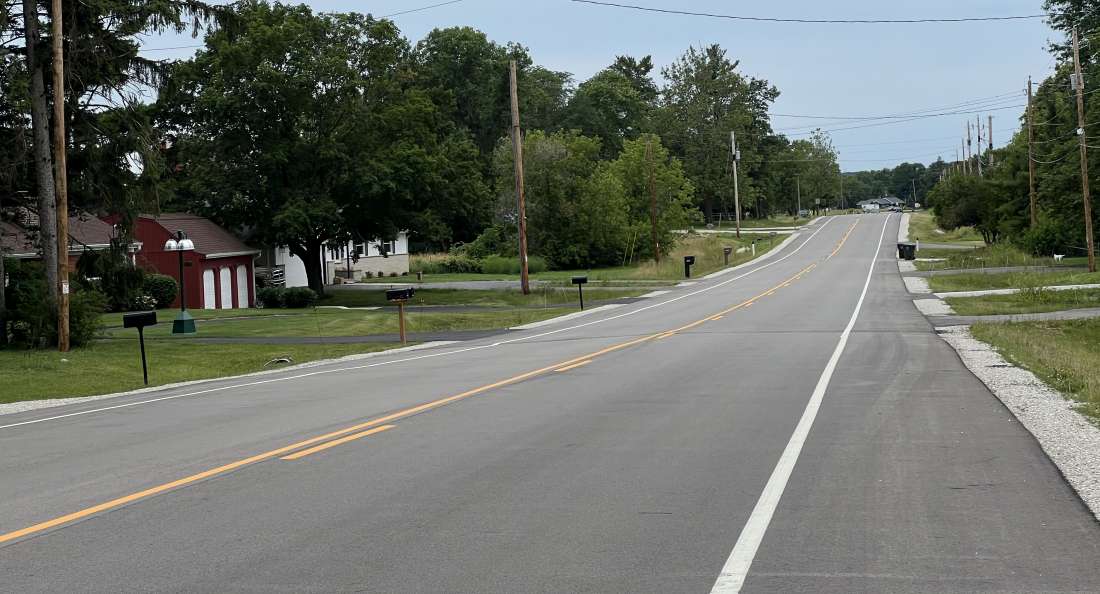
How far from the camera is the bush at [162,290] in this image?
48.3 metres

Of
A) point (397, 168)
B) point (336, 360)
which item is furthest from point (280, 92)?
point (336, 360)

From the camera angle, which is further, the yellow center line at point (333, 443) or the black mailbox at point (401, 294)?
the black mailbox at point (401, 294)

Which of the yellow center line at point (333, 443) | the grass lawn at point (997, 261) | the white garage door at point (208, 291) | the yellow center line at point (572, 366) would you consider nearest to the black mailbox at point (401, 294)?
the yellow center line at point (572, 366)

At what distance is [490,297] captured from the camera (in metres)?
49.5

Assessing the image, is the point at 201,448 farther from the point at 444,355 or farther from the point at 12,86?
the point at 12,86

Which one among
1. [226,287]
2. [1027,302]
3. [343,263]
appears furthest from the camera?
[343,263]

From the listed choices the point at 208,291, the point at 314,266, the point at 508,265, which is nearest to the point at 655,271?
the point at 508,265

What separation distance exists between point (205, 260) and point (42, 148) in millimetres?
23751

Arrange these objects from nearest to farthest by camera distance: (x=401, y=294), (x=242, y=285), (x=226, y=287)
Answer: (x=401, y=294) < (x=226, y=287) < (x=242, y=285)

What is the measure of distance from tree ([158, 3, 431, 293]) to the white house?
4.83 metres

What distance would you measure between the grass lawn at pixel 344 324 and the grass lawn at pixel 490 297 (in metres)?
5.35

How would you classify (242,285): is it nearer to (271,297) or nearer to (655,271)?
(271,297)

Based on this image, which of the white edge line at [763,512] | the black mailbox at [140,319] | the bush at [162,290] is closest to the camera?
the white edge line at [763,512]

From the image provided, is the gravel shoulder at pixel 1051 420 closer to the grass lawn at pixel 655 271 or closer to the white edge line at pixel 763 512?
the white edge line at pixel 763 512
